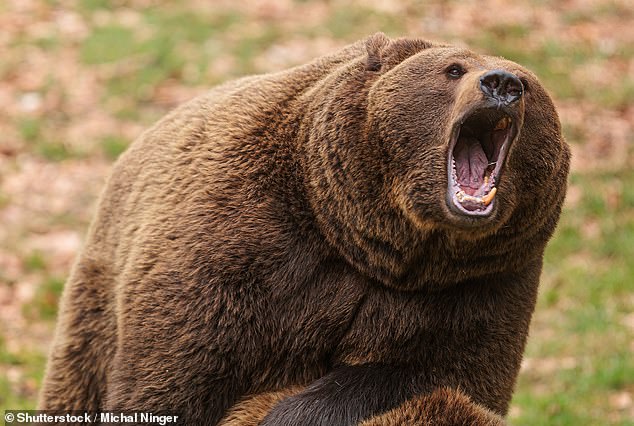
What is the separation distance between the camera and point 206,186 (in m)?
4.49

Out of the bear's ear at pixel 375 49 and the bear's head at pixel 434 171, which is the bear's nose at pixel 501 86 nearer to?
the bear's head at pixel 434 171

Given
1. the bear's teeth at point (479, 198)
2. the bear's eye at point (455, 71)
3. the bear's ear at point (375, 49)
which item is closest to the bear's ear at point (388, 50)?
the bear's ear at point (375, 49)

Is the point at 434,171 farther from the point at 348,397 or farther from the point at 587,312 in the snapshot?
the point at 587,312

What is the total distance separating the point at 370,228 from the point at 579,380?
3.60 metres

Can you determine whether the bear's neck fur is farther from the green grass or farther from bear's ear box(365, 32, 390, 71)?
the green grass

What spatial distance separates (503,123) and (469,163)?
24cm

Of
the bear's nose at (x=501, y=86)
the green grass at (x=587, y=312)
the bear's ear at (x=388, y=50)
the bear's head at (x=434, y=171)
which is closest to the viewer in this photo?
the bear's nose at (x=501, y=86)

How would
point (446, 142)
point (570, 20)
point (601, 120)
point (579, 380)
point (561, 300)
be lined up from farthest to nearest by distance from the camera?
point (570, 20) → point (601, 120) → point (561, 300) → point (579, 380) → point (446, 142)

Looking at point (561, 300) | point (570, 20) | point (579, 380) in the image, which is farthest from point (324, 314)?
point (570, 20)

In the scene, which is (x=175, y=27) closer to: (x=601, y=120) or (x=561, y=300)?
(x=601, y=120)

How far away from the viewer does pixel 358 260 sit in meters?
4.36

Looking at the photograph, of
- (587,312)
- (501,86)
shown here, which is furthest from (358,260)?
(587,312)

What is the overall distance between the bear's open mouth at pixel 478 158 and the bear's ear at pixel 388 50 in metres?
0.45

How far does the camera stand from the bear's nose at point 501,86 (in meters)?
4.01
